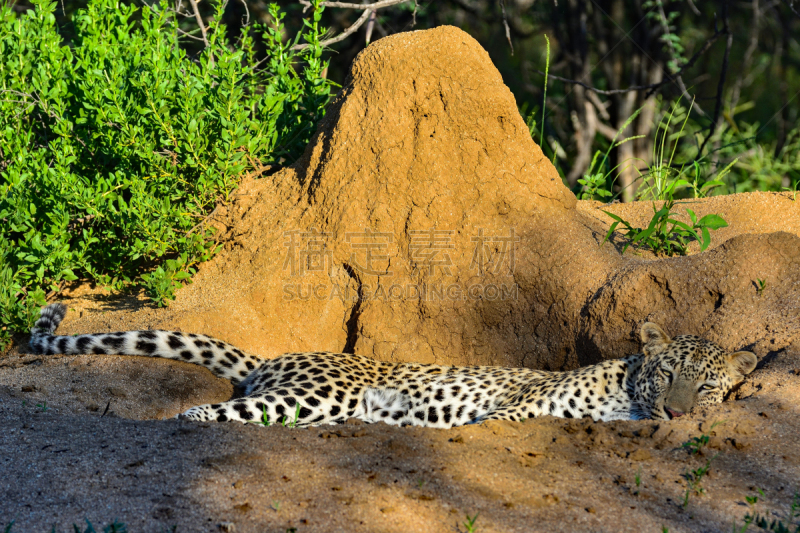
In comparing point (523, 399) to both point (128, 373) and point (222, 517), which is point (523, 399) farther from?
point (128, 373)

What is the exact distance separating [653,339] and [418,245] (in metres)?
1.91

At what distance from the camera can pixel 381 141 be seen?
18.5 ft

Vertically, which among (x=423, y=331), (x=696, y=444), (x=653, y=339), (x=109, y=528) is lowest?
(x=423, y=331)

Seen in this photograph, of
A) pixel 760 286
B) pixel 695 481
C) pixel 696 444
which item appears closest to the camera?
pixel 695 481

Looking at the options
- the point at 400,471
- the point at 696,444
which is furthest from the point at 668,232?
the point at 400,471

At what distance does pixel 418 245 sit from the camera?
5.62m

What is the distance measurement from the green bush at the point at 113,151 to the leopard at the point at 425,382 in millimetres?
614

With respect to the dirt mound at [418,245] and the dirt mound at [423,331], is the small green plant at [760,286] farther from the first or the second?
the dirt mound at [418,245]

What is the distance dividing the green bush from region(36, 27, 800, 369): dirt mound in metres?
0.43

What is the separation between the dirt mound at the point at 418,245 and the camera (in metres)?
5.53

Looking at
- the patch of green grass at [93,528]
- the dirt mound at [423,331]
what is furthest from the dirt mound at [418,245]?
the patch of green grass at [93,528]

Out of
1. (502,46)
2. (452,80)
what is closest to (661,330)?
(452,80)

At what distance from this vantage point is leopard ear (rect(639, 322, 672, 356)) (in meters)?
4.68

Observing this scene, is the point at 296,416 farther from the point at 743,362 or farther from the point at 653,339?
the point at 743,362
